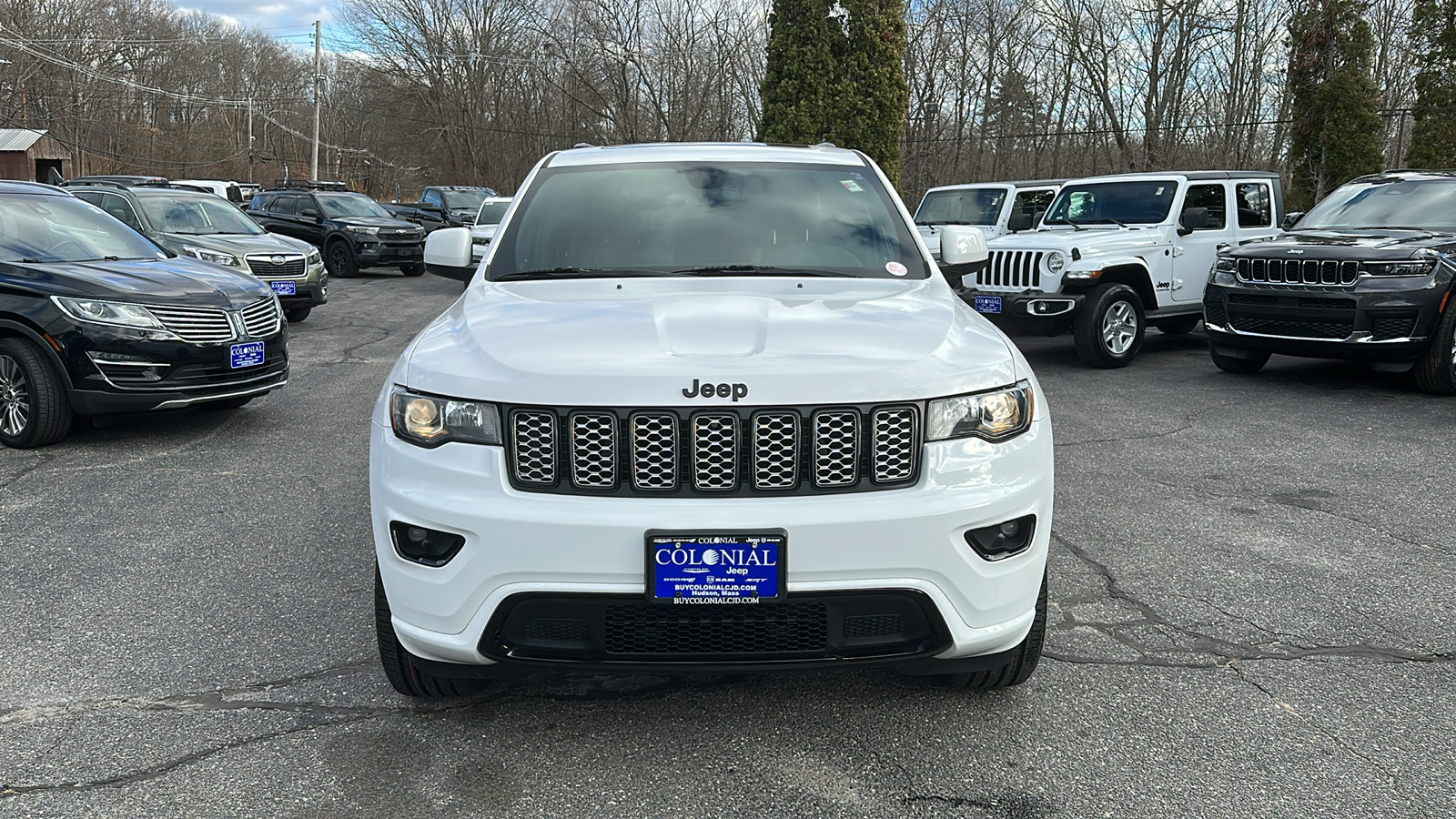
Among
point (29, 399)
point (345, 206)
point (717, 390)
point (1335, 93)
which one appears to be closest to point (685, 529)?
point (717, 390)

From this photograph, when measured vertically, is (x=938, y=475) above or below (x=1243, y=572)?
above

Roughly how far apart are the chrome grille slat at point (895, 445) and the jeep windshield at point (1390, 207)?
8397mm

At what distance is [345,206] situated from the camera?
20812 millimetres

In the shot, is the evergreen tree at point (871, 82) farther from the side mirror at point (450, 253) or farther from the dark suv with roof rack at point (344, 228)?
the side mirror at point (450, 253)

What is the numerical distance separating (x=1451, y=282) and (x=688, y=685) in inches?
310

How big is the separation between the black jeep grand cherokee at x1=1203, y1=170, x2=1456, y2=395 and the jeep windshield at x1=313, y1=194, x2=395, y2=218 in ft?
53.7

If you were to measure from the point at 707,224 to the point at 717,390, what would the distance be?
1.59m

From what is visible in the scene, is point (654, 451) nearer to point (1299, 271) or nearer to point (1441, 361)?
point (1299, 271)

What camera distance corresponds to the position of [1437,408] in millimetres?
8109

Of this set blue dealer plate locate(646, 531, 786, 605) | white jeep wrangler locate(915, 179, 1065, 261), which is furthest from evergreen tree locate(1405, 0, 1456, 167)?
blue dealer plate locate(646, 531, 786, 605)

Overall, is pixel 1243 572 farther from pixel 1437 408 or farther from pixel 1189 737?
pixel 1437 408

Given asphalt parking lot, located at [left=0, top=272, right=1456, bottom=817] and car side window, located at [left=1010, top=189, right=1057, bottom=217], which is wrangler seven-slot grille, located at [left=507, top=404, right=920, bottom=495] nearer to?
asphalt parking lot, located at [left=0, top=272, right=1456, bottom=817]

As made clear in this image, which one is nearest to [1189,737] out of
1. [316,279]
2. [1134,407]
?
[1134,407]

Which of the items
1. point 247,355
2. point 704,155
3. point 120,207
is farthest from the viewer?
point 120,207
